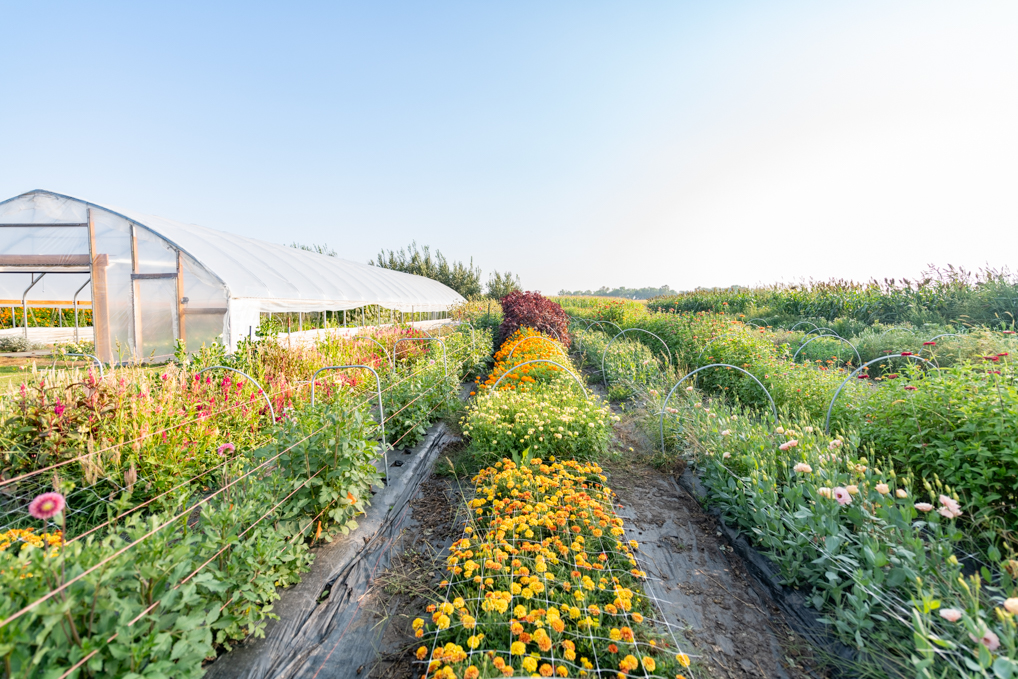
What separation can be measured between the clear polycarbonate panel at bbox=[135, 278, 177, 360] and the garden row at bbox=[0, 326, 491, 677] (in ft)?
14.9

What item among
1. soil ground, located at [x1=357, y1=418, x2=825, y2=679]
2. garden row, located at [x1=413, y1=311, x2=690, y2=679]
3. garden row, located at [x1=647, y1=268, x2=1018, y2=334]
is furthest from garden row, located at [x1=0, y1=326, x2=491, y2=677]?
garden row, located at [x1=647, y1=268, x2=1018, y2=334]

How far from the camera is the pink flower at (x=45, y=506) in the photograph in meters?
1.15

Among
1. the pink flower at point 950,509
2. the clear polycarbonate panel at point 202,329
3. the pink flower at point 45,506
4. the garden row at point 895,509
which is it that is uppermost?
the clear polycarbonate panel at point 202,329

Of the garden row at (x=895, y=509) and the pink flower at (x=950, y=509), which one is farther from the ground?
the pink flower at (x=950, y=509)

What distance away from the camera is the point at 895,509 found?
2115 mm

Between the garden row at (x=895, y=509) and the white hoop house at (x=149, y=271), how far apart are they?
8.57m

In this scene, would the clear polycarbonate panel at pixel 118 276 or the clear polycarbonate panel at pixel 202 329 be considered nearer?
the clear polycarbonate panel at pixel 202 329

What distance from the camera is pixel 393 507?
335cm

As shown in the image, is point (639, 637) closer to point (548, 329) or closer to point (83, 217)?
point (548, 329)

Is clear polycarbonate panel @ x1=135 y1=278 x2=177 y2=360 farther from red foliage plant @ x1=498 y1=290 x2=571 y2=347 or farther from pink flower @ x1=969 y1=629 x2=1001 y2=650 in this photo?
pink flower @ x1=969 y1=629 x2=1001 y2=650

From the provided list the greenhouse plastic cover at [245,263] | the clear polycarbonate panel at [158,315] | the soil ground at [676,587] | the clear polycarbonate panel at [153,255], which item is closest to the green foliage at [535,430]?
the soil ground at [676,587]

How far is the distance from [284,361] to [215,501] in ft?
11.5

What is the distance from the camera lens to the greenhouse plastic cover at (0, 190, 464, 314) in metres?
8.38

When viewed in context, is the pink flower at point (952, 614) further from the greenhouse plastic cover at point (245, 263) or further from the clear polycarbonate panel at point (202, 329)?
the clear polycarbonate panel at point (202, 329)
